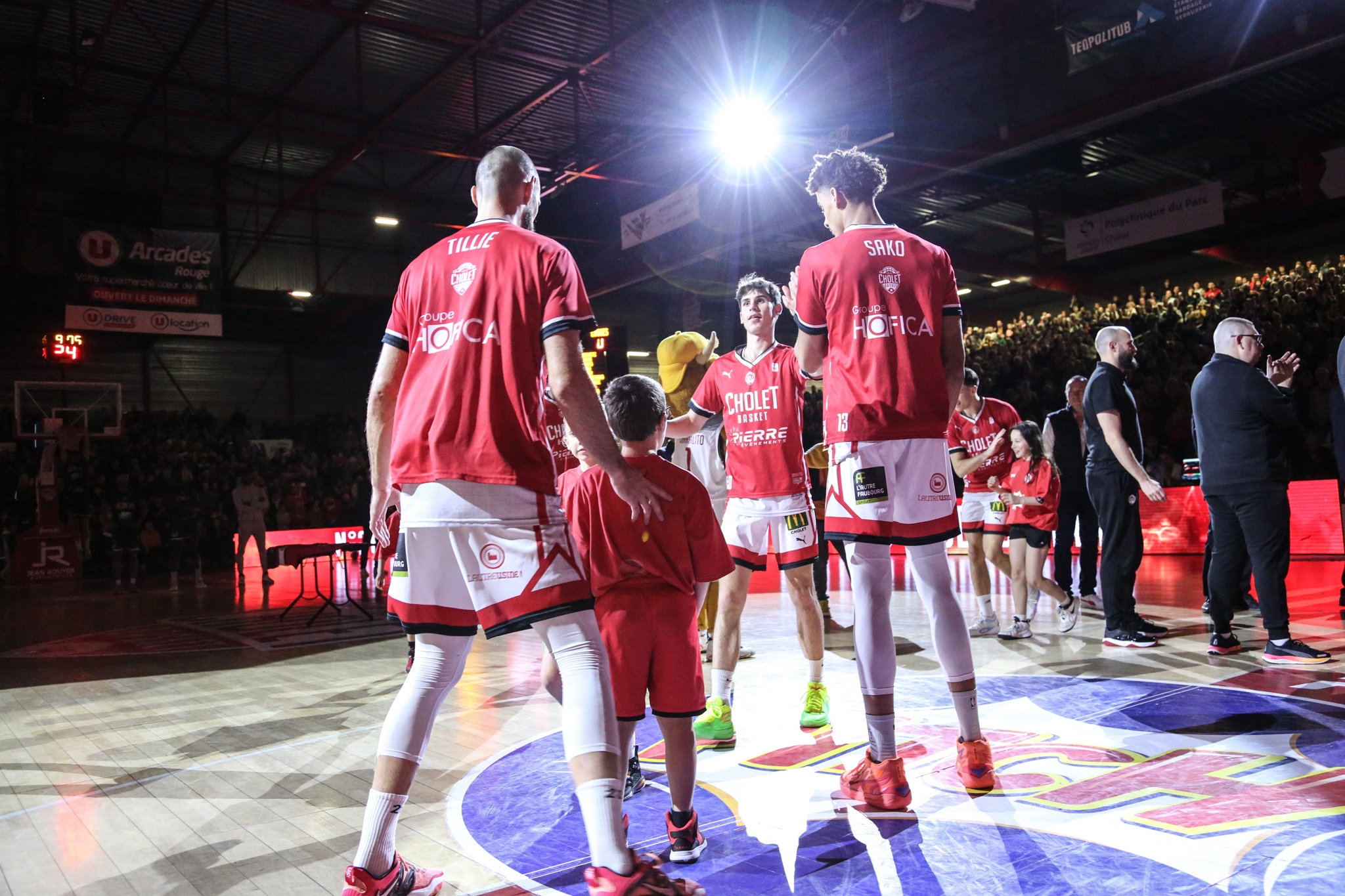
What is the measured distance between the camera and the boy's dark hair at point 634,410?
284 cm

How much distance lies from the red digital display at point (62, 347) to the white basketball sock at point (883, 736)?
20152 mm

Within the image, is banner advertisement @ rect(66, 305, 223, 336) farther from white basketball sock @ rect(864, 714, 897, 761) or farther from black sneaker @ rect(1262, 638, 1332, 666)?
black sneaker @ rect(1262, 638, 1332, 666)

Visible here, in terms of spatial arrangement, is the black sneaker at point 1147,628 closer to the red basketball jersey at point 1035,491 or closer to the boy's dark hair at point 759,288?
the red basketball jersey at point 1035,491

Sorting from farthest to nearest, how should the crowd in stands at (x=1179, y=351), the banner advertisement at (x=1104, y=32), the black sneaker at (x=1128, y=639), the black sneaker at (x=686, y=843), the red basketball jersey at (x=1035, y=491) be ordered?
the crowd in stands at (x=1179, y=351) → the banner advertisement at (x=1104, y=32) → the red basketball jersey at (x=1035, y=491) → the black sneaker at (x=1128, y=639) → the black sneaker at (x=686, y=843)

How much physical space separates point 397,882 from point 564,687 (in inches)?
28.4

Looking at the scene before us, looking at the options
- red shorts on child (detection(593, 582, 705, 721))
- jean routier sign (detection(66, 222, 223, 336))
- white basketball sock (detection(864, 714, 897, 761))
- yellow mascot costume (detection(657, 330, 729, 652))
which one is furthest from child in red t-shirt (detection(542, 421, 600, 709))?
jean routier sign (detection(66, 222, 223, 336))

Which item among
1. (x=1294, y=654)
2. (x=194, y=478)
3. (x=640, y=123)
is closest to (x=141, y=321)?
(x=194, y=478)

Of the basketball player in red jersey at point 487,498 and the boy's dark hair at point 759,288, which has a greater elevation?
the boy's dark hair at point 759,288

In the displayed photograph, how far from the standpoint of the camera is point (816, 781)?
3414mm

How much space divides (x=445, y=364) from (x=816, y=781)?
6.87ft

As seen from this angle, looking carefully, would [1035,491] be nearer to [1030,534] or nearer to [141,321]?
[1030,534]

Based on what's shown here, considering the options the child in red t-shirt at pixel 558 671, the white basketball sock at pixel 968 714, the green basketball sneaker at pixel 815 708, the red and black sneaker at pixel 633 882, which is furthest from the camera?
the green basketball sneaker at pixel 815 708

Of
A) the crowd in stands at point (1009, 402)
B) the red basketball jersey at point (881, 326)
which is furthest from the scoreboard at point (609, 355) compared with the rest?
the red basketball jersey at point (881, 326)

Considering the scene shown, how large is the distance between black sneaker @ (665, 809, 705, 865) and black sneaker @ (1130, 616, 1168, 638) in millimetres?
4138
